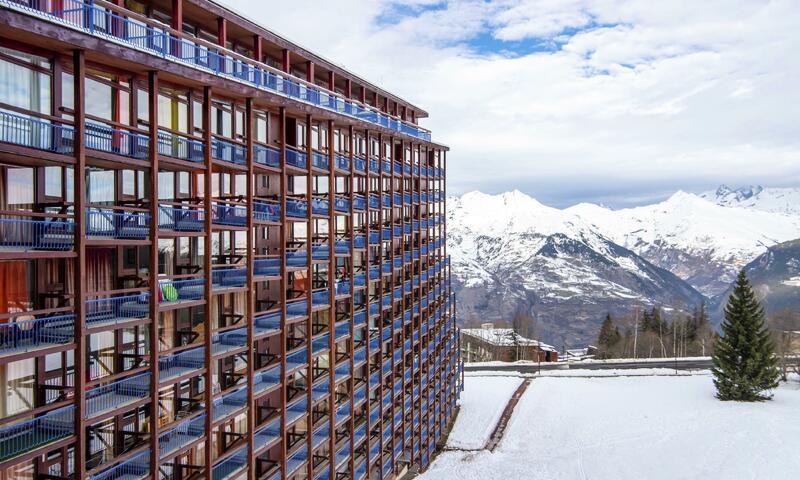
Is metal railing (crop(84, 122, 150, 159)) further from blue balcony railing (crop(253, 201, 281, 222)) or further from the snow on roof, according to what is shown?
the snow on roof

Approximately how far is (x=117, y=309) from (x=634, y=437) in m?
44.4

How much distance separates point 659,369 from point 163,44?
2938 inches

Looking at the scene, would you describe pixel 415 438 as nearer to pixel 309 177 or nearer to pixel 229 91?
pixel 309 177

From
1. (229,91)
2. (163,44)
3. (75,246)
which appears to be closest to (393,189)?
(229,91)

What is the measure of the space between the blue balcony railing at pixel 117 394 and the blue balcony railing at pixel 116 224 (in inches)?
179

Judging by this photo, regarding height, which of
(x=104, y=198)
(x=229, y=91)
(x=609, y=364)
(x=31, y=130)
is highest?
(x=229, y=91)

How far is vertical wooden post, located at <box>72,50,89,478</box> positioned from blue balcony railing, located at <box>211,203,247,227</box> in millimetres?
6043

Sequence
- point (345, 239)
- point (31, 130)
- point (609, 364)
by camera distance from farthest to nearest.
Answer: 1. point (609, 364)
2. point (345, 239)
3. point (31, 130)

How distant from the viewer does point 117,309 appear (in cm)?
1673

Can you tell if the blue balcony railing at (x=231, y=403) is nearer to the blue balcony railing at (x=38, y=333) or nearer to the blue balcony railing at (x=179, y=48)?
the blue balcony railing at (x=38, y=333)

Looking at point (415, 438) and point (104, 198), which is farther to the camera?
point (415, 438)

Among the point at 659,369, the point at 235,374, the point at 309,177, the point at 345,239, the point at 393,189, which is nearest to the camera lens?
the point at 235,374

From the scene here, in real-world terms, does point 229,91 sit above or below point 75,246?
above

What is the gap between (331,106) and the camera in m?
28.7
